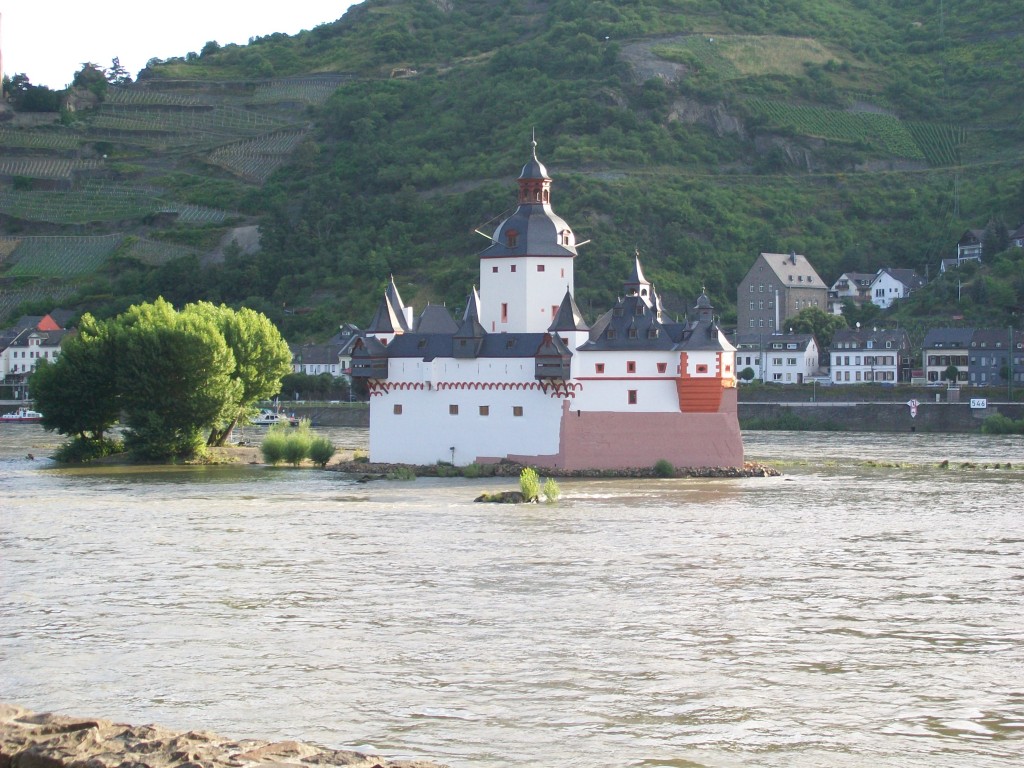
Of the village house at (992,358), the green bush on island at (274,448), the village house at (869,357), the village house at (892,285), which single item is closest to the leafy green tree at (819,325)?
the village house at (869,357)

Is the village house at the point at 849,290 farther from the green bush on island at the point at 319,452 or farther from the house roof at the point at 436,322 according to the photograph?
the green bush on island at the point at 319,452

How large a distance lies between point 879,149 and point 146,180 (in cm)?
6371

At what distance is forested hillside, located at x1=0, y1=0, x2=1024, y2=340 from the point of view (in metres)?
115

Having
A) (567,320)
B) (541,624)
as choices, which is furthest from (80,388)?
(541,624)

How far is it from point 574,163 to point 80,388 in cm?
6819

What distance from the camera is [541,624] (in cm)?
2441

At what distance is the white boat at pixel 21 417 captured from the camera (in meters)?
101

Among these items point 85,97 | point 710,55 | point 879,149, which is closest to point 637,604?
point 879,149

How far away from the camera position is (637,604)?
85.8 feet

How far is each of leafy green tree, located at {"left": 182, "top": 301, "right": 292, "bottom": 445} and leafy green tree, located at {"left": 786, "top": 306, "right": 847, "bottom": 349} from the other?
46.8m

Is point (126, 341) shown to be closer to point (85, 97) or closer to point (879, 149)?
point (879, 149)

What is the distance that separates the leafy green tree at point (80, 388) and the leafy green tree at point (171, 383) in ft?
2.53

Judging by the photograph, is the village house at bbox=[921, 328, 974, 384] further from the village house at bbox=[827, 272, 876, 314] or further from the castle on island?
the castle on island

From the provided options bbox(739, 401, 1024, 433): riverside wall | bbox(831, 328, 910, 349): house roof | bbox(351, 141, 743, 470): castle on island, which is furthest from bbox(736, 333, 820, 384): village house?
bbox(351, 141, 743, 470): castle on island
